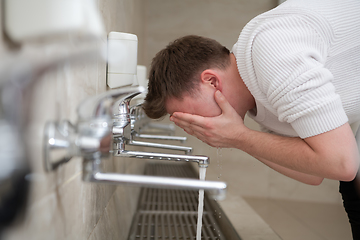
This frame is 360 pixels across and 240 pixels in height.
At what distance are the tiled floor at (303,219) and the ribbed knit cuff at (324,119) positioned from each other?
152 cm

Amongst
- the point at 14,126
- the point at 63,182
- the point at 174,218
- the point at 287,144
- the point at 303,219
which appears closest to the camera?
the point at 14,126

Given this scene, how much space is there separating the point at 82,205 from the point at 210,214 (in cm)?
63

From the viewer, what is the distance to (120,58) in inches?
27.2

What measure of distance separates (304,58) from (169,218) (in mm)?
700

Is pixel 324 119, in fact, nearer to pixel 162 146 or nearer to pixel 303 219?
pixel 162 146

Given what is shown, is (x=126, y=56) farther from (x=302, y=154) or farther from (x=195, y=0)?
(x=195, y=0)

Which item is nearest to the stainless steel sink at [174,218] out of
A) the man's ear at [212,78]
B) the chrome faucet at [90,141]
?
the man's ear at [212,78]

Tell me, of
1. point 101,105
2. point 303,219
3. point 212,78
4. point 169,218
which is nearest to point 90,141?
point 101,105

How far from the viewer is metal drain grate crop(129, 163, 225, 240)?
850mm

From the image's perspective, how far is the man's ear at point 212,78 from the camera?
666 millimetres

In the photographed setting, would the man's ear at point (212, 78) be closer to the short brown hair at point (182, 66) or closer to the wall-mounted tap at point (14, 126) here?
the short brown hair at point (182, 66)

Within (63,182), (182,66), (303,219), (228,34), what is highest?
(228,34)

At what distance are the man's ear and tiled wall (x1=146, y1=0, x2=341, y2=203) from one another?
157 centimetres

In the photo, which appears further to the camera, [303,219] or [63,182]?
[303,219]
